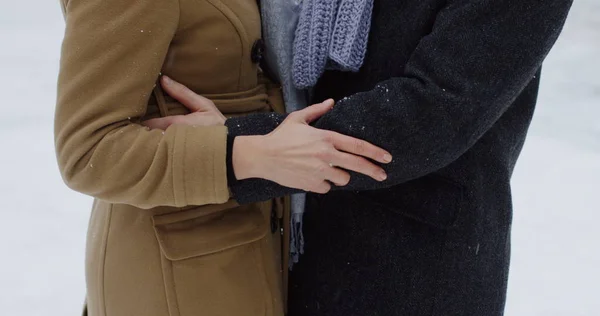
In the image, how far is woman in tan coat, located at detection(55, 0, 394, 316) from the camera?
74cm

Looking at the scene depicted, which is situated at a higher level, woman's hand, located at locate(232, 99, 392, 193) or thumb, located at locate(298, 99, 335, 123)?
thumb, located at locate(298, 99, 335, 123)

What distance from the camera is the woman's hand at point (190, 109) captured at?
803 mm

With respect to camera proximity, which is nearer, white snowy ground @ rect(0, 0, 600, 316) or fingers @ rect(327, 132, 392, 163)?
fingers @ rect(327, 132, 392, 163)

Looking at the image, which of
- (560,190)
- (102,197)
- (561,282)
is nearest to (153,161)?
(102,197)

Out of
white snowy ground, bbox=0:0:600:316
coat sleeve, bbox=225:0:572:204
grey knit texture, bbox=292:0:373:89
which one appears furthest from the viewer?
white snowy ground, bbox=0:0:600:316

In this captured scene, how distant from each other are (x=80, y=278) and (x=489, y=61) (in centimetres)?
190

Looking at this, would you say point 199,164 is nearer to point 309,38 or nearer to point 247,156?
point 247,156

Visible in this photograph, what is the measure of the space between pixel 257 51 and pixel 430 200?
29 cm

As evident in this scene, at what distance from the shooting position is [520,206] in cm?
273

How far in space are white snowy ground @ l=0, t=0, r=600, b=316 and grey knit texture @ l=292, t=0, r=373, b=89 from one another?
153 cm

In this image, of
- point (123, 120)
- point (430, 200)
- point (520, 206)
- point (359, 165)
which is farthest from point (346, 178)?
point (520, 206)

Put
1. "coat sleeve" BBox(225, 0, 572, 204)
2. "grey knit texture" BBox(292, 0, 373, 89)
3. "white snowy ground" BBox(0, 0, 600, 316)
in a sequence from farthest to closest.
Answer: "white snowy ground" BBox(0, 0, 600, 316) < "grey knit texture" BBox(292, 0, 373, 89) < "coat sleeve" BBox(225, 0, 572, 204)

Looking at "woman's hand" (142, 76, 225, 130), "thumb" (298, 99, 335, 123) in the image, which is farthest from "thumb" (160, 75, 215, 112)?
"thumb" (298, 99, 335, 123)

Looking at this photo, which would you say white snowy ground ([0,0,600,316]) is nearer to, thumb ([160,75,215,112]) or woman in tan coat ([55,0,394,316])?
woman in tan coat ([55,0,394,316])
